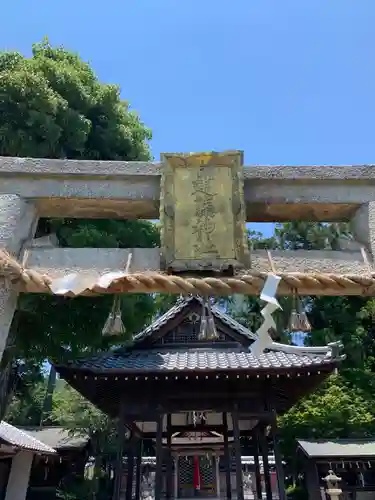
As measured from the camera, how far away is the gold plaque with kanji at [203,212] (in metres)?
3.91

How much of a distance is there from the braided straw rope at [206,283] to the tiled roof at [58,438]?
13.8m

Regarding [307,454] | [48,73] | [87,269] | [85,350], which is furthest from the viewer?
[307,454]

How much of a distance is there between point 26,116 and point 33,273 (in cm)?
716

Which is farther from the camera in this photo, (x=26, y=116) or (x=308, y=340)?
(x=308, y=340)

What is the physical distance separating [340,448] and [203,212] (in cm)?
1235

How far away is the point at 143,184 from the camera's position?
430 centimetres

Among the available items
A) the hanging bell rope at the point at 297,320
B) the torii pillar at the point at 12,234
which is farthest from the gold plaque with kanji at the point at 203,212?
the torii pillar at the point at 12,234

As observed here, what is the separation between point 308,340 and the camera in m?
22.6

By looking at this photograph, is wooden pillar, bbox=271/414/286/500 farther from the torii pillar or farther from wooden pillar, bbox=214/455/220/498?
wooden pillar, bbox=214/455/220/498

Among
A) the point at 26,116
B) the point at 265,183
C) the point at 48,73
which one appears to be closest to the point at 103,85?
the point at 48,73

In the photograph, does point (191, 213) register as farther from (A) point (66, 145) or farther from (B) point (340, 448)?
(B) point (340, 448)

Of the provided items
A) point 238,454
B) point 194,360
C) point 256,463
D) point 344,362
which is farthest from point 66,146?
point 344,362

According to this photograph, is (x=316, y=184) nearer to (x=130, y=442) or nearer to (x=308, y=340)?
(x=130, y=442)

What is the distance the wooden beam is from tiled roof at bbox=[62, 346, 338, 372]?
5.00 m
